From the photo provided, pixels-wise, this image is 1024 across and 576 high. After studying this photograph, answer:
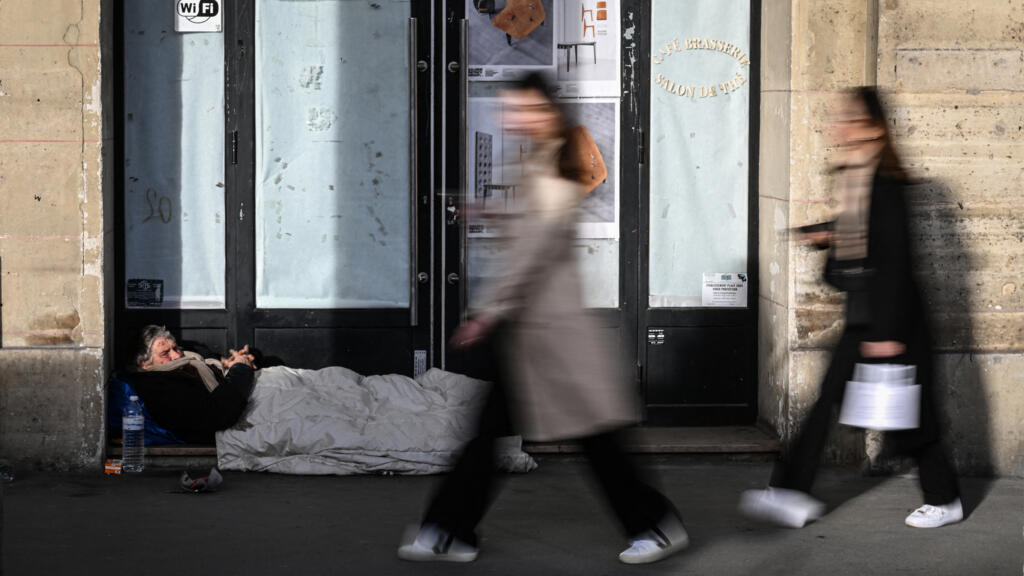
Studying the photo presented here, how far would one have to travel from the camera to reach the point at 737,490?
7.00 metres

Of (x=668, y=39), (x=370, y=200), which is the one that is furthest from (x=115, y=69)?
(x=668, y=39)

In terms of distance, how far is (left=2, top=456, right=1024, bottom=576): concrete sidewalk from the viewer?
557 centimetres

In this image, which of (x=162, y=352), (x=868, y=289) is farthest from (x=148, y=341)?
(x=868, y=289)

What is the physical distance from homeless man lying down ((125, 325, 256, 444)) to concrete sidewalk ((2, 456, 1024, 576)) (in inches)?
12.3

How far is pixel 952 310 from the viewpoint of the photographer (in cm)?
733

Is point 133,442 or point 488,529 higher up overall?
point 133,442

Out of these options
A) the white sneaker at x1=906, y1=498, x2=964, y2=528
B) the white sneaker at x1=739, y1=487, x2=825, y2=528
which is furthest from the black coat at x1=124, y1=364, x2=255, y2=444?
the white sneaker at x1=906, y1=498, x2=964, y2=528

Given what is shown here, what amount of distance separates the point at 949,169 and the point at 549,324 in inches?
121

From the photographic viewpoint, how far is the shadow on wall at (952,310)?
24.0ft

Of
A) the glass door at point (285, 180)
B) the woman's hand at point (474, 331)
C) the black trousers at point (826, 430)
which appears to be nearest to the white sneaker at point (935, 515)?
the black trousers at point (826, 430)

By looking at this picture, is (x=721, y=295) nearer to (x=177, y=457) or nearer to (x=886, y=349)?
(x=886, y=349)

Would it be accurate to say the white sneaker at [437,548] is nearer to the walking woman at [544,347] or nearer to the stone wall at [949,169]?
the walking woman at [544,347]

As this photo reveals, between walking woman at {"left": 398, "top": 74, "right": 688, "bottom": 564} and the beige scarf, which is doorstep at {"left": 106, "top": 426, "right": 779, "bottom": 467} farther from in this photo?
walking woman at {"left": 398, "top": 74, "right": 688, "bottom": 564}

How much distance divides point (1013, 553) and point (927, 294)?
6.04ft
